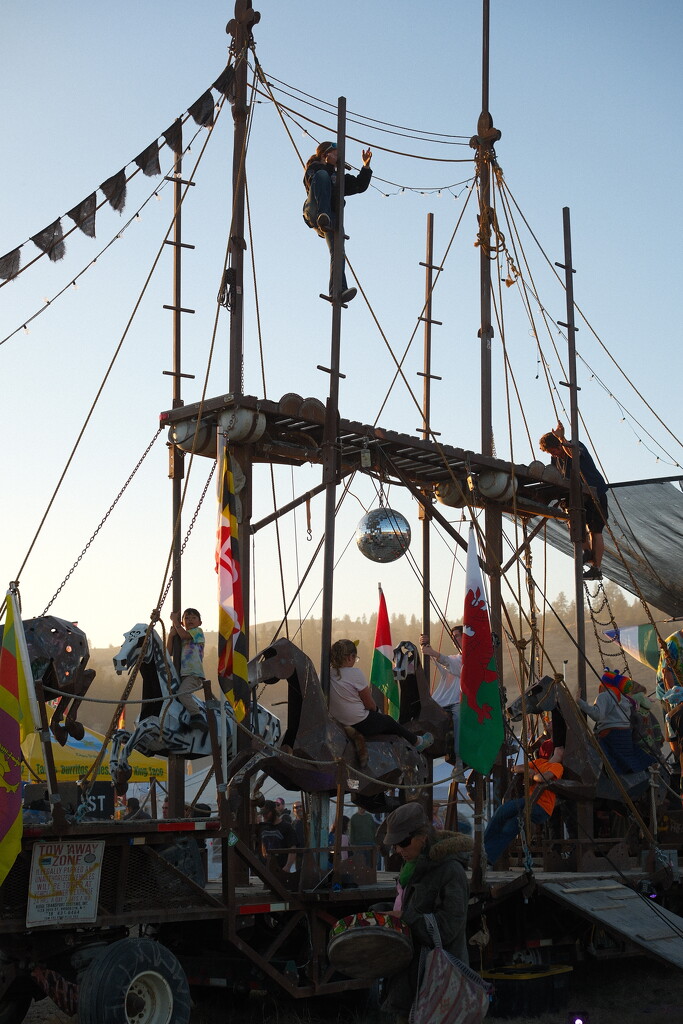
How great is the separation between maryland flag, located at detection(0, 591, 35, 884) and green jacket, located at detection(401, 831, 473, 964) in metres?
2.49

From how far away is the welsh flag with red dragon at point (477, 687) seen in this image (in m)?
11.2

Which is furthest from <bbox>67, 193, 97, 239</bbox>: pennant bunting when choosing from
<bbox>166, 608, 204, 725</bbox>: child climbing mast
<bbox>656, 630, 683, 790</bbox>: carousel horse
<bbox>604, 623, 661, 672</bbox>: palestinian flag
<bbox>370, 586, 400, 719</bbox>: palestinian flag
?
<bbox>604, 623, 661, 672</bbox>: palestinian flag

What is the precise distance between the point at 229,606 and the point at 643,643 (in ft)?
42.2

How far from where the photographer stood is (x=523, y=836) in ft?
36.9

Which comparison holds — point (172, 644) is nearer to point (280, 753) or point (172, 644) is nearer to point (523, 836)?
point (280, 753)

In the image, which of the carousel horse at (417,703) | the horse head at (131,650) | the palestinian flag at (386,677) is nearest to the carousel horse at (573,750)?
the carousel horse at (417,703)

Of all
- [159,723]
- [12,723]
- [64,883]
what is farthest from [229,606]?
[64,883]

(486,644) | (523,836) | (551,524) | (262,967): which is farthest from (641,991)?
(551,524)

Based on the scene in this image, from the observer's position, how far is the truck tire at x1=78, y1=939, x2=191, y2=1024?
7.79 metres

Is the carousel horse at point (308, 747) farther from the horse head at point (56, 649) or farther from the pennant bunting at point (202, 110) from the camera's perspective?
the pennant bunting at point (202, 110)

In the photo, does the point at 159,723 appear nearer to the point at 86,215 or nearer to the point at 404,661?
the point at 404,661

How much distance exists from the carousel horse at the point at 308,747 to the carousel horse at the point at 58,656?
138 cm

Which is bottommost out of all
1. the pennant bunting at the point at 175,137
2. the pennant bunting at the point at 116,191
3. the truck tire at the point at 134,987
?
the truck tire at the point at 134,987

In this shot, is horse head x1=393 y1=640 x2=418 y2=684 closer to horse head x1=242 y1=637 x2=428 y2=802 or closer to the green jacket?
horse head x1=242 y1=637 x2=428 y2=802
